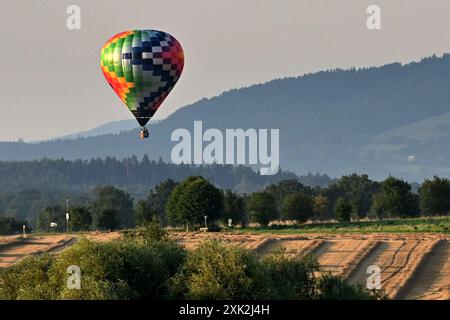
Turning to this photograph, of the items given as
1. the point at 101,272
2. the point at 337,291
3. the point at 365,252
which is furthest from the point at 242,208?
the point at 101,272

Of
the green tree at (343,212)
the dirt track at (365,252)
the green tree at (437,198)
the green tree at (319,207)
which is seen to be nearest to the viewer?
the dirt track at (365,252)

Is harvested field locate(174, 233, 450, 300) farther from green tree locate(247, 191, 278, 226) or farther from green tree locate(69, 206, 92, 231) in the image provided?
green tree locate(69, 206, 92, 231)

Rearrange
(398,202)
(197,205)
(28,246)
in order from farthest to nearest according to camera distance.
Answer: (398,202), (197,205), (28,246)

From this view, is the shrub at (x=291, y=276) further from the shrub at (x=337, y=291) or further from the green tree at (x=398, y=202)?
the green tree at (x=398, y=202)

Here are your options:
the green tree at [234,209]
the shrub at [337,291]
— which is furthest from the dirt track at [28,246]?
the shrub at [337,291]

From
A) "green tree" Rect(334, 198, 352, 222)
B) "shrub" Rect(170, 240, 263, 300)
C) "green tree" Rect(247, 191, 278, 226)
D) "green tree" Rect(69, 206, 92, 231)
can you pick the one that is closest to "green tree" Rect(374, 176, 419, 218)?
"green tree" Rect(334, 198, 352, 222)

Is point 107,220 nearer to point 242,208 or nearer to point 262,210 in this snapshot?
point 242,208
